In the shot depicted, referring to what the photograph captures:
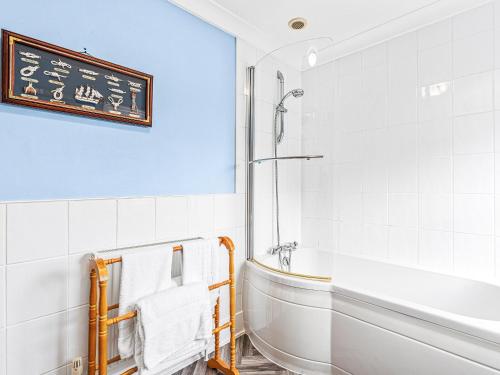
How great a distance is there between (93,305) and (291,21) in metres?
2.09

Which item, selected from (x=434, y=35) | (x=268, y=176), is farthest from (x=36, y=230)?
(x=434, y=35)

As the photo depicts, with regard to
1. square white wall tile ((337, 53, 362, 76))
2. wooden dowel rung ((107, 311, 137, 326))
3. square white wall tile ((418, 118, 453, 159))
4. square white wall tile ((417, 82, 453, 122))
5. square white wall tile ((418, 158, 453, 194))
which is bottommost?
wooden dowel rung ((107, 311, 137, 326))

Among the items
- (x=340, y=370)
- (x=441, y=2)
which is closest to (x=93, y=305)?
(x=340, y=370)

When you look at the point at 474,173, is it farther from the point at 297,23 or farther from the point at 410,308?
the point at 297,23

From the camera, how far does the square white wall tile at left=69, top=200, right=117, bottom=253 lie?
4.13 ft

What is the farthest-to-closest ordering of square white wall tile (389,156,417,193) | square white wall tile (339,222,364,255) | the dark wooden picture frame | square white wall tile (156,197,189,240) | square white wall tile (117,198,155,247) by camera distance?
square white wall tile (339,222,364,255) < square white wall tile (389,156,417,193) < square white wall tile (156,197,189,240) < square white wall tile (117,198,155,247) < the dark wooden picture frame

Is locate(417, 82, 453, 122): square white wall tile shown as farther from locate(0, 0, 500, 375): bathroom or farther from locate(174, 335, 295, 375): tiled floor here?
locate(174, 335, 295, 375): tiled floor

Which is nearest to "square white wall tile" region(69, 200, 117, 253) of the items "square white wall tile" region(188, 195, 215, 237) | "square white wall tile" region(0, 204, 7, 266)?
"square white wall tile" region(0, 204, 7, 266)

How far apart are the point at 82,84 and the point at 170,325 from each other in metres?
1.18

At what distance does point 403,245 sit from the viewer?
1997 millimetres

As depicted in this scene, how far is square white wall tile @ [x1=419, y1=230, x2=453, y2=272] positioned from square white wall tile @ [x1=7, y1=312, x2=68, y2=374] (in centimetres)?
212

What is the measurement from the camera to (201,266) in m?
1.52

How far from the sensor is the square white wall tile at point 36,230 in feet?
3.63

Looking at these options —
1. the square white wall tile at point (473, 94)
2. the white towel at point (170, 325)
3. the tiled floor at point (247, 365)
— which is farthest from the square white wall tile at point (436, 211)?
the white towel at point (170, 325)
